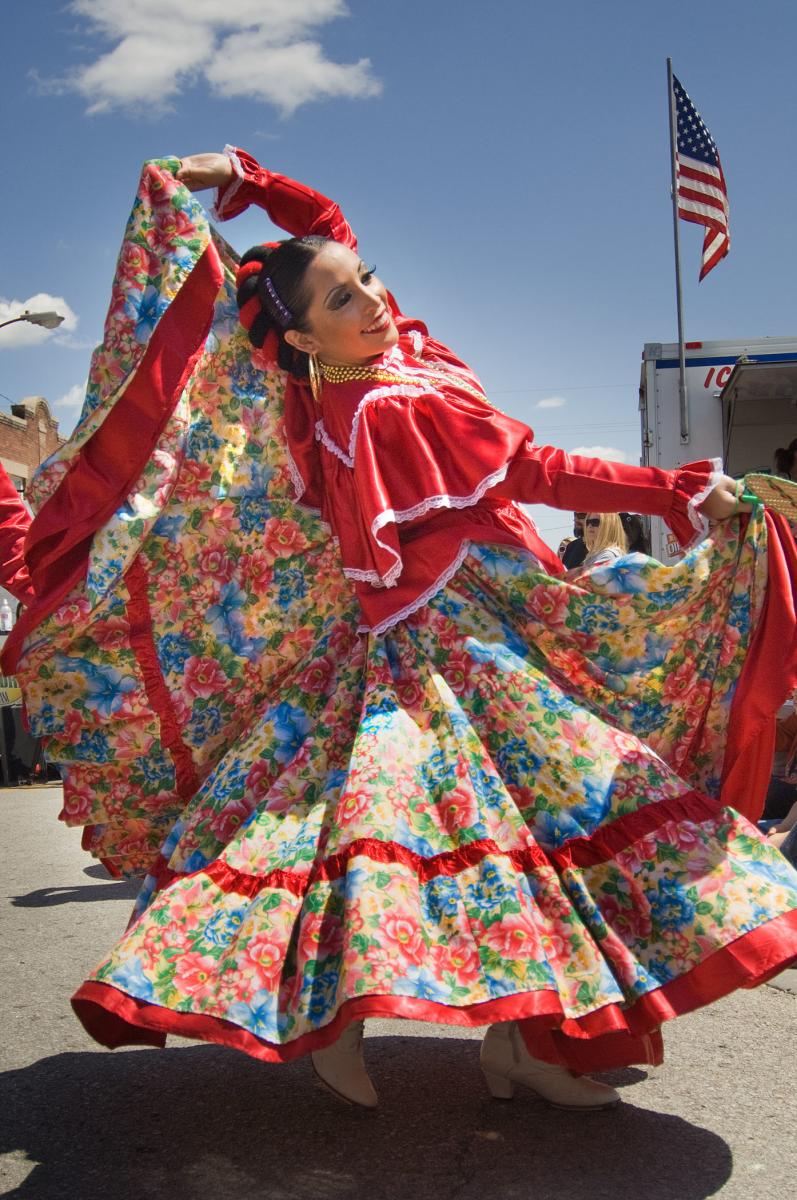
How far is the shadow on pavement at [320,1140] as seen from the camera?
2162 millimetres

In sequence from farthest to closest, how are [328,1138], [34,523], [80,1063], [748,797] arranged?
1. [80,1063]
2. [34,523]
3. [748,797]
4. [328,1138]

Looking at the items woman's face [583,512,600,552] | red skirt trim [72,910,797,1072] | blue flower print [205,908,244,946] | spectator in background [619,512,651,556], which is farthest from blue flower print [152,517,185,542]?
spectator in background [619,512,651,556]

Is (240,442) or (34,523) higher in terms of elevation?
(240,442)

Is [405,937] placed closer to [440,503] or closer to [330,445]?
[440,503]

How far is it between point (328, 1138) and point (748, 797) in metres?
1.18

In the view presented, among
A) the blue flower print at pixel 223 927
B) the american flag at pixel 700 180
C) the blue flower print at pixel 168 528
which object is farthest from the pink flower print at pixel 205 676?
the american flag at pixel 700 180

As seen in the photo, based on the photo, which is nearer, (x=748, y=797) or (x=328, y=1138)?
(x=328, y=1138)

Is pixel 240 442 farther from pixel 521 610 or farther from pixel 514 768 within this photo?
pixel 514 768

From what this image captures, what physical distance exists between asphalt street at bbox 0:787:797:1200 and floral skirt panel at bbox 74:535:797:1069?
232mm

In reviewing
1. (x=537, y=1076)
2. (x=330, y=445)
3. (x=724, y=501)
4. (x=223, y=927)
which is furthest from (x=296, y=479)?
(x=537, y=1076)

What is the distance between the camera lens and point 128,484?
9.12 feet

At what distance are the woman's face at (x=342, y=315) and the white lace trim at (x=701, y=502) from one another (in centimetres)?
85

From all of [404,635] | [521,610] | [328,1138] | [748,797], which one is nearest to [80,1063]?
[328,1138]

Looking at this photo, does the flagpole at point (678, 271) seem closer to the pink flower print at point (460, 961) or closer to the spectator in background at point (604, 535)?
the spectator in background at point (604, 535)
